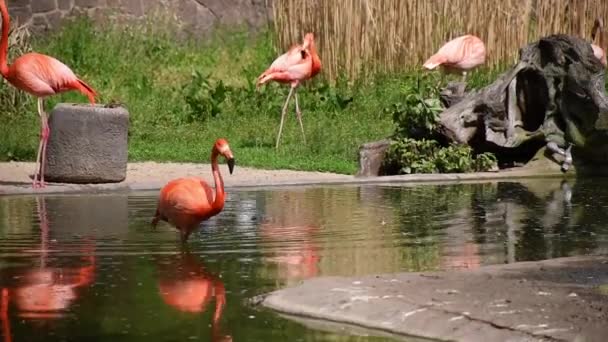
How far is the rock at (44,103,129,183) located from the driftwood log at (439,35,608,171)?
3.01m

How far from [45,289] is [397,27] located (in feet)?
33.8

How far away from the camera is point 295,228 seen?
9.79 meters

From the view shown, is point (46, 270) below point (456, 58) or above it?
below

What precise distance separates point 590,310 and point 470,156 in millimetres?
6938

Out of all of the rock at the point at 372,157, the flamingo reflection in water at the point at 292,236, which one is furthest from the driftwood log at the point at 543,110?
the flamingo reflection in water at the point at 292,236

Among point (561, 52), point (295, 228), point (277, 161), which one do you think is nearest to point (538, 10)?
point (561, 52)

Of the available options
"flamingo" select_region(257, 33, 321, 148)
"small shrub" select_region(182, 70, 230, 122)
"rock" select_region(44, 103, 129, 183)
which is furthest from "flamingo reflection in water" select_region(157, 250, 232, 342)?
"small shrub" select_region(182, 70, 230, 122)

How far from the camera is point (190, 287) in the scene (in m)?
7.58

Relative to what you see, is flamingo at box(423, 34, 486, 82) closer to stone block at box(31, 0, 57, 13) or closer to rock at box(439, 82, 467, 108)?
rock at box(439, 82, 467, 108)

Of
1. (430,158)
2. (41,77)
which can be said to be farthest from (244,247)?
(430,158)

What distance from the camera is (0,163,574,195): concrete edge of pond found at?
475 inches

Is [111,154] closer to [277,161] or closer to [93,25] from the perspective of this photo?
[277,161]

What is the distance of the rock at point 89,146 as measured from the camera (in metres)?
12.4

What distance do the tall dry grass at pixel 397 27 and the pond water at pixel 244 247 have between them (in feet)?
16.3
